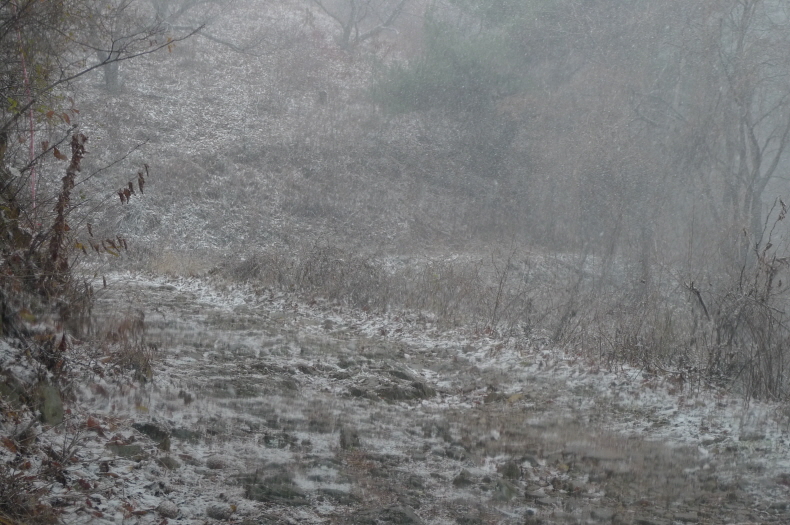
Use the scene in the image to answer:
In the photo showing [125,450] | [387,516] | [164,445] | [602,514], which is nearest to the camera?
[387,516]

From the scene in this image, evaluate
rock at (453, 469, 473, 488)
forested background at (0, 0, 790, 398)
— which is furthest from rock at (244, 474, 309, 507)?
forested background at (0, 0, 790, 398)

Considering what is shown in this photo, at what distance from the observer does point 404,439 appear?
6512 mm

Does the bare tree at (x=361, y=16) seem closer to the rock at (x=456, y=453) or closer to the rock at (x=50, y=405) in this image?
the rock at (x=456, y=453)

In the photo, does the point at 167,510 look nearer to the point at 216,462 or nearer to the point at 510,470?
the point at 216,462

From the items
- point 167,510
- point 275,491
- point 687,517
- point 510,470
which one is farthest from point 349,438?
point 687,517

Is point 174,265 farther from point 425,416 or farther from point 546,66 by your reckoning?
point 546,66

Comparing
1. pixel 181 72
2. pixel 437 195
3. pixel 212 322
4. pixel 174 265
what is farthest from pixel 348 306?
pixel 181 72

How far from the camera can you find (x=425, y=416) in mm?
7434

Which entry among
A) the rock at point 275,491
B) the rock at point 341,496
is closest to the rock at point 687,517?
the rock at point 341,496

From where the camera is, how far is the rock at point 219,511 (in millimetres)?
4285

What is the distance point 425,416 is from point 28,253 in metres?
3.88

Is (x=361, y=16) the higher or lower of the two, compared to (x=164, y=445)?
higher

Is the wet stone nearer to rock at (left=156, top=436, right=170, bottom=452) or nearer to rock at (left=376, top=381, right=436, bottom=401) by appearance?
rock at (left=156, top=436, right=170, bottom=452)

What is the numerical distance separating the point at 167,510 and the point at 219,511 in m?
0.32
